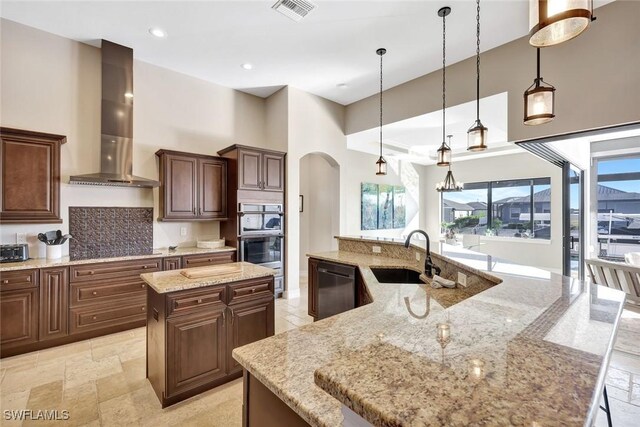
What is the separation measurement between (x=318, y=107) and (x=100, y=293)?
14.7ft

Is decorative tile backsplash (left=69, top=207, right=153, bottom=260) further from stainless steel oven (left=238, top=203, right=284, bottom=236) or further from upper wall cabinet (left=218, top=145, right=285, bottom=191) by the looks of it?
upper wall cabinet (left=218, top=145, right=285, bottom=191)

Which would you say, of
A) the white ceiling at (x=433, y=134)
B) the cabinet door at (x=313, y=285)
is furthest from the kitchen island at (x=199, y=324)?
the white ceiling at (x=433, y=134)

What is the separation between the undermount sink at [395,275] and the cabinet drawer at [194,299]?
5.06ft

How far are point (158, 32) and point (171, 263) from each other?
295 centimetres

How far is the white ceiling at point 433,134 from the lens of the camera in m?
4.29

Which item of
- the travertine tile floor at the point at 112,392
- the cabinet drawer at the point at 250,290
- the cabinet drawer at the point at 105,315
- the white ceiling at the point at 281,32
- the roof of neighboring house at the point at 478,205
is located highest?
the white ceiling at the point at 281,32

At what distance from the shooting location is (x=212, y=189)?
14.6 ft

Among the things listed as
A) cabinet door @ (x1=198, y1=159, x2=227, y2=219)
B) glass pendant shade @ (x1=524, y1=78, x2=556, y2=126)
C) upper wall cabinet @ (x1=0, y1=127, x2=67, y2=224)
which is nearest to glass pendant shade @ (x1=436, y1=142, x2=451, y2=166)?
glass pendant shade @ (x1=524, y1=78, x2=556, y2=126)

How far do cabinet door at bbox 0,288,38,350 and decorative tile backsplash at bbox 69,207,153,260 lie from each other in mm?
558

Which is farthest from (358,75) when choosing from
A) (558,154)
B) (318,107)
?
(558,154)

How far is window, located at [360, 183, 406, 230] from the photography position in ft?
24.2

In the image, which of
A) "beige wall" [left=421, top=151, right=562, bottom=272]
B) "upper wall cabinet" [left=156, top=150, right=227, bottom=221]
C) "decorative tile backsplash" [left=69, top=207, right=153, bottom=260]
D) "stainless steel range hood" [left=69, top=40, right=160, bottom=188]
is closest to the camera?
"decorative tile backsplash" [left=69, top=207, right=153, bottom=260]

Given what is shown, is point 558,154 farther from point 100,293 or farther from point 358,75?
point 100,293

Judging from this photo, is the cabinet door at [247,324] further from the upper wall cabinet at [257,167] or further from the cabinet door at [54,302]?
the upper wall cabinet at [257,167]
